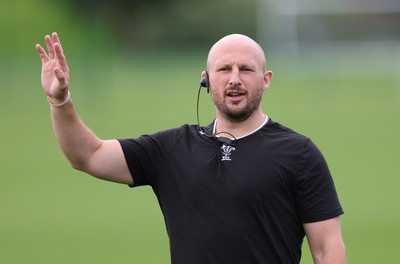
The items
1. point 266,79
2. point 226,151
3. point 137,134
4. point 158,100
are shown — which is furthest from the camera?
point 158,100

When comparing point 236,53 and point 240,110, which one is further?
point 236,53

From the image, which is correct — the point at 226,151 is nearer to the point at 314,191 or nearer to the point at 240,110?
the point at 240,110

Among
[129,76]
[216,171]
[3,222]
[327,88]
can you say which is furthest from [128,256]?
[129,76]

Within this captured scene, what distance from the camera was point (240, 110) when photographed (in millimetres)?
4750

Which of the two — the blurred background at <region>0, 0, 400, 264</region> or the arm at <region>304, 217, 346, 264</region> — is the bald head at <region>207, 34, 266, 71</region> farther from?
the blurred background at <region>0, 0, 400, 264</region>

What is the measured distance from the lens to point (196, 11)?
52.3m

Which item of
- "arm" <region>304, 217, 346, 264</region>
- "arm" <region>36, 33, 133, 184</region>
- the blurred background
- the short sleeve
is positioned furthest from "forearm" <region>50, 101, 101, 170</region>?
the blurred background

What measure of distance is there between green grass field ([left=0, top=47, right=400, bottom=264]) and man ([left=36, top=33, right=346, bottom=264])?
232 inches

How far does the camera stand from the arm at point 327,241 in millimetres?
4648

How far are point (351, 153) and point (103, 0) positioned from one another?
1418 inches

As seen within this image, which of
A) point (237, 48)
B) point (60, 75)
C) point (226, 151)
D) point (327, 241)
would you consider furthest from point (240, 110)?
point (60, 75)

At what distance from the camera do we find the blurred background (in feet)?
40.8

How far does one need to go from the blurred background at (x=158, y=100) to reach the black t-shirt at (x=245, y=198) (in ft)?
19.5

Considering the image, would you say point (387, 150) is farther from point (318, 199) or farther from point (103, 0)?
point (103, 0)
